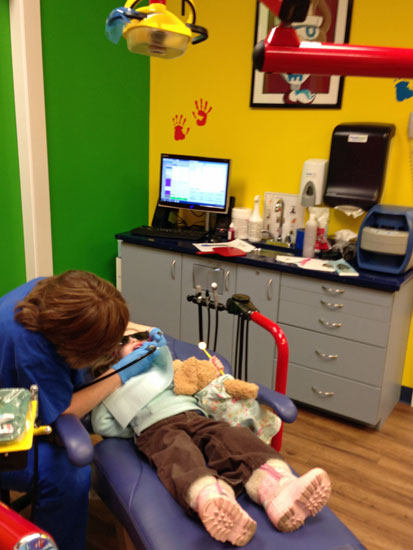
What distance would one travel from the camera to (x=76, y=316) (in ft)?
4.11

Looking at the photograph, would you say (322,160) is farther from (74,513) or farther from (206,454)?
(74,513)

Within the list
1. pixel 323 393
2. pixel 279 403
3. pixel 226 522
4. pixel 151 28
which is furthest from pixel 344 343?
pixel 151 28

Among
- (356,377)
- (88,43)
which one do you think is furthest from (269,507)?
(88,43)

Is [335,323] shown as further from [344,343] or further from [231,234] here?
[231,234]

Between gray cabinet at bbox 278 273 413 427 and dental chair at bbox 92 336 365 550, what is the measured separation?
39.7 inches

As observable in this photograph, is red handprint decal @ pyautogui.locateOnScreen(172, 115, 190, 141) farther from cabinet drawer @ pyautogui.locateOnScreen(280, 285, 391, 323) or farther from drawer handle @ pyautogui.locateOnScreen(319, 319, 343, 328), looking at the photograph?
drawer handle @ pyautogui.locateOnScreen(319, 319, 343, 328)

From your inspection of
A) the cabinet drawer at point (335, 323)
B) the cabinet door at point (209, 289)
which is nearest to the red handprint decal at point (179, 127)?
the cabinet door at point (209, 289)

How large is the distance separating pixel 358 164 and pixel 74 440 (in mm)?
2014

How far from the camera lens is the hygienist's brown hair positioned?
4.12 ft

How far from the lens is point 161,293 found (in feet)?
9.86

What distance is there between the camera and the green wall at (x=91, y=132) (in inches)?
106

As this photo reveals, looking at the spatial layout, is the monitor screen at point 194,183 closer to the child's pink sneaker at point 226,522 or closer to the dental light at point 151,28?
the dental light at point 151,28

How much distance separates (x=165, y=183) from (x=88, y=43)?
0.92 m

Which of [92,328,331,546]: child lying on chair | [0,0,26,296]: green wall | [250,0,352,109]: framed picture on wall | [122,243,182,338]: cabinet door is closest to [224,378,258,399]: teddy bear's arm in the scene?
[92,328,331,546]: child lying on chair
